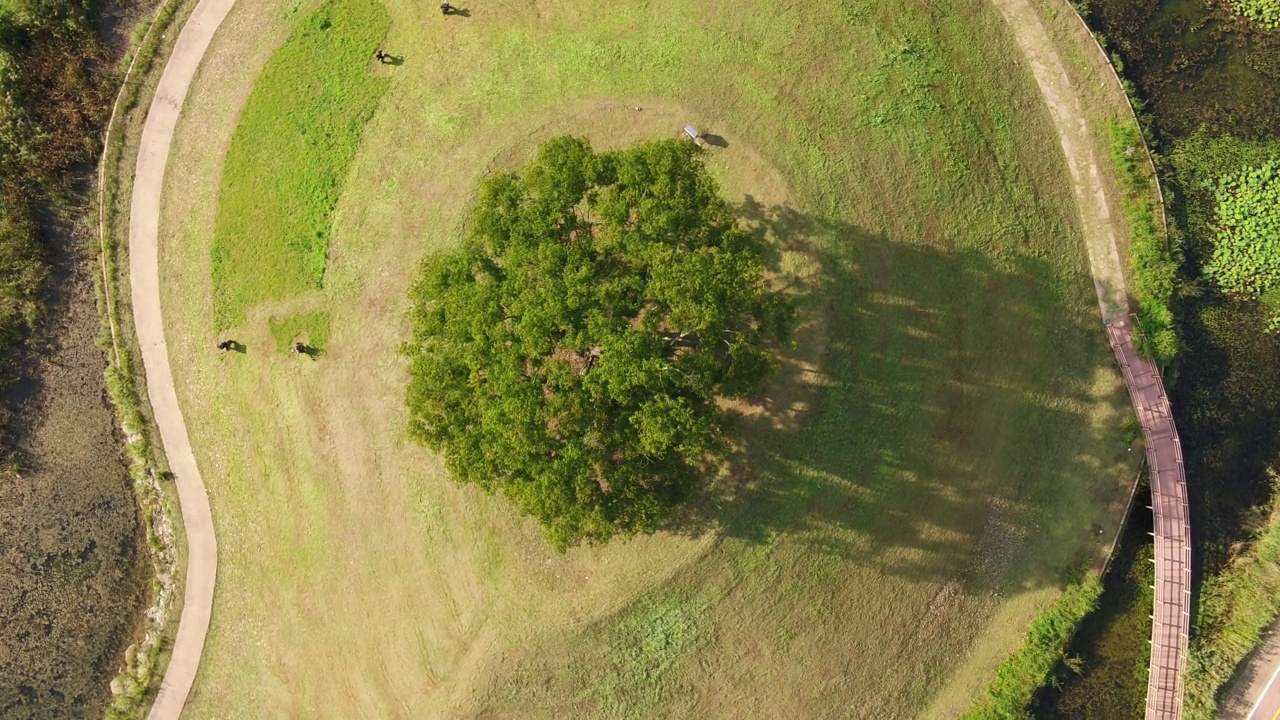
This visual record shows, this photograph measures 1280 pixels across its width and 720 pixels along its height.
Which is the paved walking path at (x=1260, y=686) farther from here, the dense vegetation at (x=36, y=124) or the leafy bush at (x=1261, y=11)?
the dense vegetation at (x=36, y=124)

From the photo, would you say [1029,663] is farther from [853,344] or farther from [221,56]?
[221,56]

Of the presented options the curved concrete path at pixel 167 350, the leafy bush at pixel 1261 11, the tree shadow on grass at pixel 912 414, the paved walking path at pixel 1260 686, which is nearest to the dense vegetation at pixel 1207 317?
the leafy bush at pixel 1261 11

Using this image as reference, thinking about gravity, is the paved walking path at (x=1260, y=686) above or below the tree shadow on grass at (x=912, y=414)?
below

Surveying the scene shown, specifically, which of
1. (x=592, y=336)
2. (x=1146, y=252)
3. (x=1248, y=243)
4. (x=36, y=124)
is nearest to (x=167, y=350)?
(x=36, y=124)

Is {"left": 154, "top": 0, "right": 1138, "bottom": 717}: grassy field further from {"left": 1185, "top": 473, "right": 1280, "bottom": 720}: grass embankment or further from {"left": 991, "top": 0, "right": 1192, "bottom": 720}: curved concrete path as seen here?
{"left": 1185, "top": 473, "right": 1280, "bottom": 720}: grass embankment

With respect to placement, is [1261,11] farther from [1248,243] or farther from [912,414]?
[912,414]

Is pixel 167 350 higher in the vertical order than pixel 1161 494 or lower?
lower

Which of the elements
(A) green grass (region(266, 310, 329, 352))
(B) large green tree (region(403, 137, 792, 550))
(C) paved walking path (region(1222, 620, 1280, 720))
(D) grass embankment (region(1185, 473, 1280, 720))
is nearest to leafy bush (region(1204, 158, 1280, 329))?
(D) grass embankment (region(1185, 473, 1280, 720))
